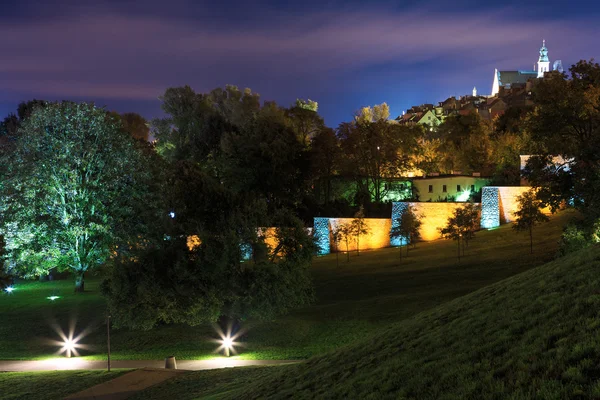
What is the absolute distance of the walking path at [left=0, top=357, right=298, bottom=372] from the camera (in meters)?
19.7

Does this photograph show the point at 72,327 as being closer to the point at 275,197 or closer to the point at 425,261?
the point at 425,261

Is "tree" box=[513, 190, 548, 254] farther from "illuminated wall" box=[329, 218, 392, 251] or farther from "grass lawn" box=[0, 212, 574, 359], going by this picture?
"illuminated wall" box=[329, 218, 392, 251]

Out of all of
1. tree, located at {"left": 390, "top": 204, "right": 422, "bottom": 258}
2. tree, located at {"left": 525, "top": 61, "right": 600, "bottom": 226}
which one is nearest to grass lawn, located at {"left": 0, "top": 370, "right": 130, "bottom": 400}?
tree, located at {"left": 525, "top": 61, "right": 600, "bottom": 226}

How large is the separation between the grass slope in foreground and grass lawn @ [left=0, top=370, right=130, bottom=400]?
108 inches

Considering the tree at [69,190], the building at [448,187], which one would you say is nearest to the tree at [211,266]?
the tree at [69,190]

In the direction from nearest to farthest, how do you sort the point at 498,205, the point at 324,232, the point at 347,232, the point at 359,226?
1. the point at 498,205
2. the point at 347,232
3. the point at 359,226
4. the point at 324,232

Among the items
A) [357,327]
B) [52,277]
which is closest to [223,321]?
[357,327]

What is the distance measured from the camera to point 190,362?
2061 centimetres

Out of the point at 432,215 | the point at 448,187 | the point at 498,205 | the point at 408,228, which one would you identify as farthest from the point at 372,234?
the point at 448,187

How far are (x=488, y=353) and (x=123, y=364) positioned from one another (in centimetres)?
1511

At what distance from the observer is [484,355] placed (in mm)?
8789

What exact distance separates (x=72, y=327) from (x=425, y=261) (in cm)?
2199

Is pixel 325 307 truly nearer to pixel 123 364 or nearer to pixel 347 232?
pixel 123 364

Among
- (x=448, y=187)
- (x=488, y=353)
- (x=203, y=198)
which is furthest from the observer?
(x=448, y=187)
